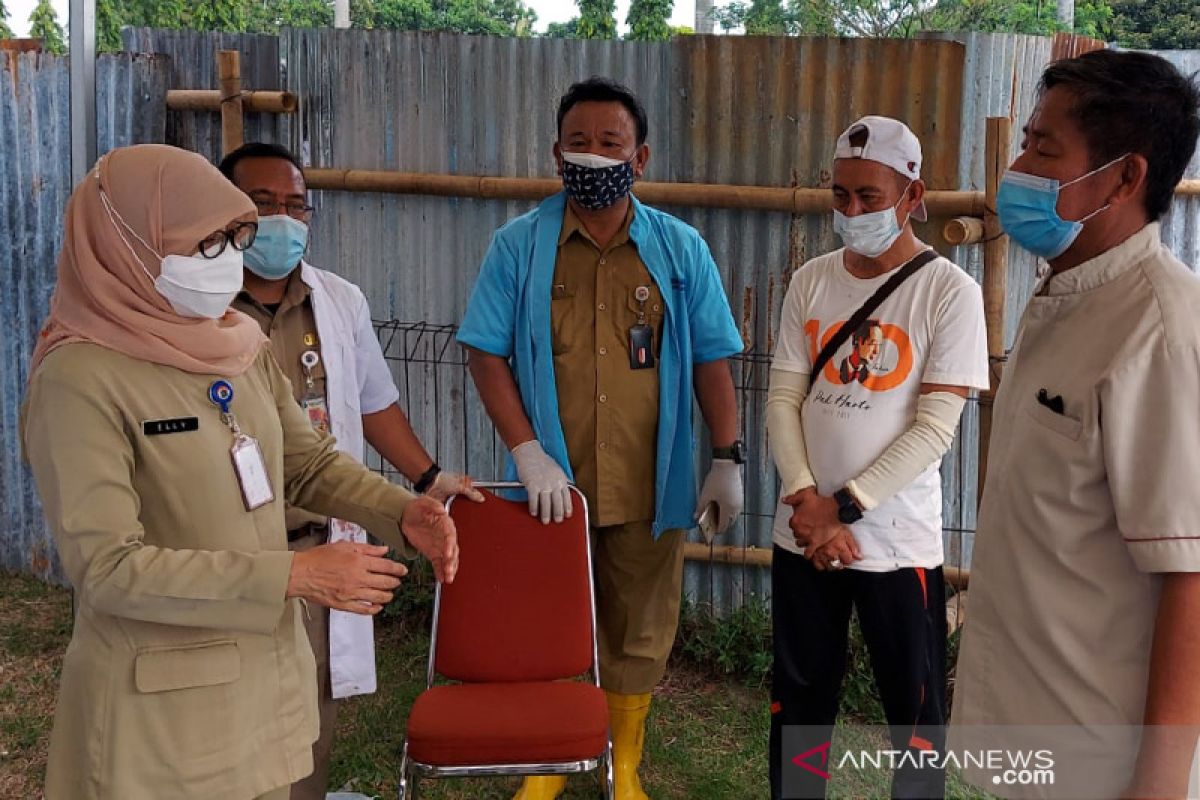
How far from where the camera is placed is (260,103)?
189 inches

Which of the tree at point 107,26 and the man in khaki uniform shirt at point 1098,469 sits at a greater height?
the tree at point 107,26

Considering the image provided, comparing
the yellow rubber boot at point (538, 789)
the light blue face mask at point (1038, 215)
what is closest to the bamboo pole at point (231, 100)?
the yellow rubber boot at point (538, 789)

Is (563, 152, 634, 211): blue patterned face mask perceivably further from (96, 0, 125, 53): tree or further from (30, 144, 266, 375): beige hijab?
(96, 0, 125, 53): tree

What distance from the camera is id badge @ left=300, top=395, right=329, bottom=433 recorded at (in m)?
2.96

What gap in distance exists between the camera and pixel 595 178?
320 centimetres

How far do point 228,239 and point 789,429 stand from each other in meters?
1.58

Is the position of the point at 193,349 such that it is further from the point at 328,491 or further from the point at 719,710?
the point at 719,710

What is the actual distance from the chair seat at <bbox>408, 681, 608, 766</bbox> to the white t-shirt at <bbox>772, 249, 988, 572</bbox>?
2.39 feet

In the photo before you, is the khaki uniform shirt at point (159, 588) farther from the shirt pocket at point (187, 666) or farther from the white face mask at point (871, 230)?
the white face mask at point (871, 230)

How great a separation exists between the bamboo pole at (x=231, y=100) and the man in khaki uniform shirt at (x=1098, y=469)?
374 centimetres

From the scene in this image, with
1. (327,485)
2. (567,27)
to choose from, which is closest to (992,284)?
(327,485)

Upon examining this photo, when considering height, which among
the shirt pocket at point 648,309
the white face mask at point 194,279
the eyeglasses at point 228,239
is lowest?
the shirt pocket at point 648,309

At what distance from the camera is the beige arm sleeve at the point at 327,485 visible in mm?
2303

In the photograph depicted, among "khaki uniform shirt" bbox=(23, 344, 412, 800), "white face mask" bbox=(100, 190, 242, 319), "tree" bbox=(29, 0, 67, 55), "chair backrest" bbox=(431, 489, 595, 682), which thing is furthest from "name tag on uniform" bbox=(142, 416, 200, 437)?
"tree" bbox=(29, 0, 67, 55)
